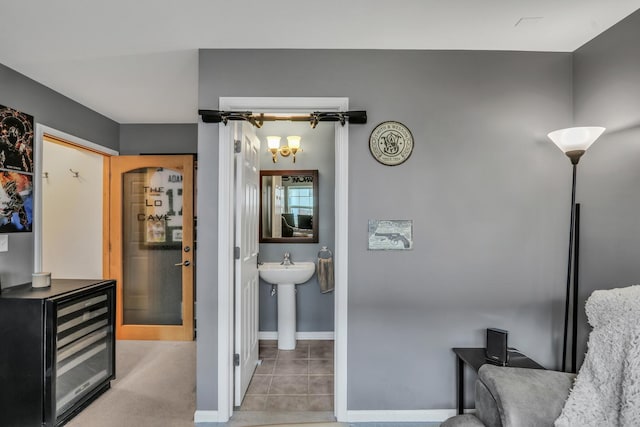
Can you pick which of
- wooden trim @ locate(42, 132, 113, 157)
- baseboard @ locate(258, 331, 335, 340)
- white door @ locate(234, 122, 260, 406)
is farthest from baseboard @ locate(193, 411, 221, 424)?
wooden trim @ locate(42, 132, 113, 157)

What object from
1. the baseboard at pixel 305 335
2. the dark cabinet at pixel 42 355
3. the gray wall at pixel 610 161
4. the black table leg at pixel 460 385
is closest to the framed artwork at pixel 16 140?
the dark cabinet at pixel 42 355

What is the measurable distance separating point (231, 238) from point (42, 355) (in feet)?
4.61

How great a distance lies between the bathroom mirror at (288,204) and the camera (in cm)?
360

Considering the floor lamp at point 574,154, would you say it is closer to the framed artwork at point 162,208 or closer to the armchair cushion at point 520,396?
the armchair cushion at point 520,396

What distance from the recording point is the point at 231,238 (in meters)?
2.20

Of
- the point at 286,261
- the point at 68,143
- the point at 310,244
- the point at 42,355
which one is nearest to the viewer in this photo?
the point at 42,355

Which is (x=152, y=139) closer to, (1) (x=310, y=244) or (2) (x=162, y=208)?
(2) (x=162, y=208)

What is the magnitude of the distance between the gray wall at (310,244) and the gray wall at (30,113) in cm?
176

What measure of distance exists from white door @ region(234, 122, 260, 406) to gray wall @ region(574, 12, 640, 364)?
228 cm

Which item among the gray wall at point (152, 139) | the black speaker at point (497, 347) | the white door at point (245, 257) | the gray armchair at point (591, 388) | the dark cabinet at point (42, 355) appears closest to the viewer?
the gray armchair at point (591, 388)

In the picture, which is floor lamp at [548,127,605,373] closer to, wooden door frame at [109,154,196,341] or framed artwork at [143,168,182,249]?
wooden door frame at [109,154,196,341]

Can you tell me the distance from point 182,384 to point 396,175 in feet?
8.03

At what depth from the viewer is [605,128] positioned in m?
1.91

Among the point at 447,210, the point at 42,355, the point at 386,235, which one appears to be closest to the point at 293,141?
the point at 386,235
